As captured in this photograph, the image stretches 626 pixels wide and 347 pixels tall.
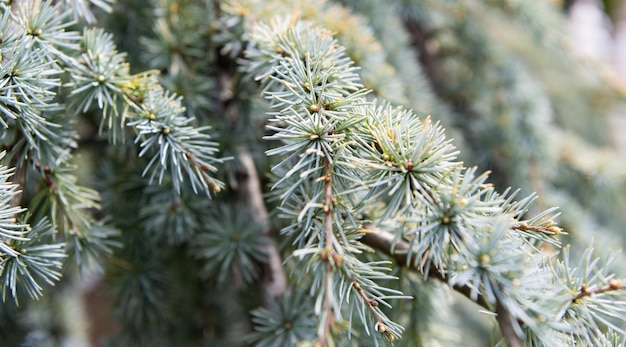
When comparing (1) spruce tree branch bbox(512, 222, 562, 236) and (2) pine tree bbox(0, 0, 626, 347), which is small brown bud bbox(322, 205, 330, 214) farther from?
(1) spruce tree branch bbox(512, 222, 562, 236)

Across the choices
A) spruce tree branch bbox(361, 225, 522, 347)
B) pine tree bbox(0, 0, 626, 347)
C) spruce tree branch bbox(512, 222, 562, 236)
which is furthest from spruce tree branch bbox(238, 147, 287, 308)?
spruce tree branch bbox(512, 222, 562, 236)

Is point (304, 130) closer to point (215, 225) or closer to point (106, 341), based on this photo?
point (215, 225)

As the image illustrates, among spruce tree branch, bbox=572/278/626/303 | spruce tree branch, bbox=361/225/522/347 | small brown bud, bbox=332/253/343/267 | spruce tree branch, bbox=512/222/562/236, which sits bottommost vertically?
small brown bud, bbox=332/253/343/267

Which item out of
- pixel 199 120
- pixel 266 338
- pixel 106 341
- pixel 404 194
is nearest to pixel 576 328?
pixel 404 194

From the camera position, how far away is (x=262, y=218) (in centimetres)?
44

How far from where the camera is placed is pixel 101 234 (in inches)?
14.8

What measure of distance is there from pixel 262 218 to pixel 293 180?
124 millimetres

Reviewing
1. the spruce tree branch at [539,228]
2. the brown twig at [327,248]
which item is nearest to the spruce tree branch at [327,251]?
the brown twig at [327,248]

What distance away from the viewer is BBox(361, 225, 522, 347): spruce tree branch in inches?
9.8

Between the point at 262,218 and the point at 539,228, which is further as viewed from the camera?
the point at 262,218

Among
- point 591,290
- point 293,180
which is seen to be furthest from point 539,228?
point 293,180

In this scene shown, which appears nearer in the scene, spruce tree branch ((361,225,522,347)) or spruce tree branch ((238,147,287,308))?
spruce tree branch ((361,225,522,347))

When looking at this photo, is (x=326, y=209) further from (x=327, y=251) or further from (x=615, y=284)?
(x=615, y=284)

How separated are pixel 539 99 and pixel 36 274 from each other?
25.2 inches
